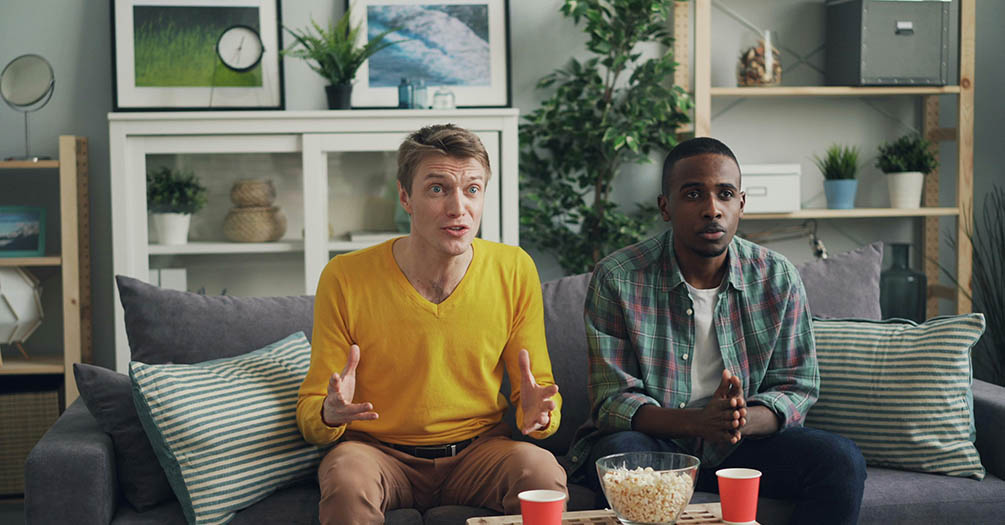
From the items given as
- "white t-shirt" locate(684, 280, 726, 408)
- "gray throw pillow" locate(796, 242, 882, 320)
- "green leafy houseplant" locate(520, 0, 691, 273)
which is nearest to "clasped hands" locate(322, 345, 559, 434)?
"white t-shirt" locate(684, 280, 726, 408)

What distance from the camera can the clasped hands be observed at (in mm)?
1664

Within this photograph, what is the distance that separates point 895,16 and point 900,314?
40.1 inches

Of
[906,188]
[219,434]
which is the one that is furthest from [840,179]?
[219,434]

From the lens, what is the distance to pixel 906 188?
334 centimetres

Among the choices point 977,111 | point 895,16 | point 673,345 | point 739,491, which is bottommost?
point 739,491

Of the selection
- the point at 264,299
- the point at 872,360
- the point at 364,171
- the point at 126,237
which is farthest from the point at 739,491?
the point at 126,237

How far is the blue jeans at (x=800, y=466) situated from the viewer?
1.74 meters

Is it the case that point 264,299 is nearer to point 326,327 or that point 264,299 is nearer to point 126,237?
point 326,327

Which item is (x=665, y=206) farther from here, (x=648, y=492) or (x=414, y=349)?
(x=648, y=492)

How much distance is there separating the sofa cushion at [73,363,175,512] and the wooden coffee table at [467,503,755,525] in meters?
0.74

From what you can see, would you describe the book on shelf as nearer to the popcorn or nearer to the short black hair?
the short black hair

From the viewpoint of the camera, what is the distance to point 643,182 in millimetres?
3492

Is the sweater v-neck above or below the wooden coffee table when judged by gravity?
above

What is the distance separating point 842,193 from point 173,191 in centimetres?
232
